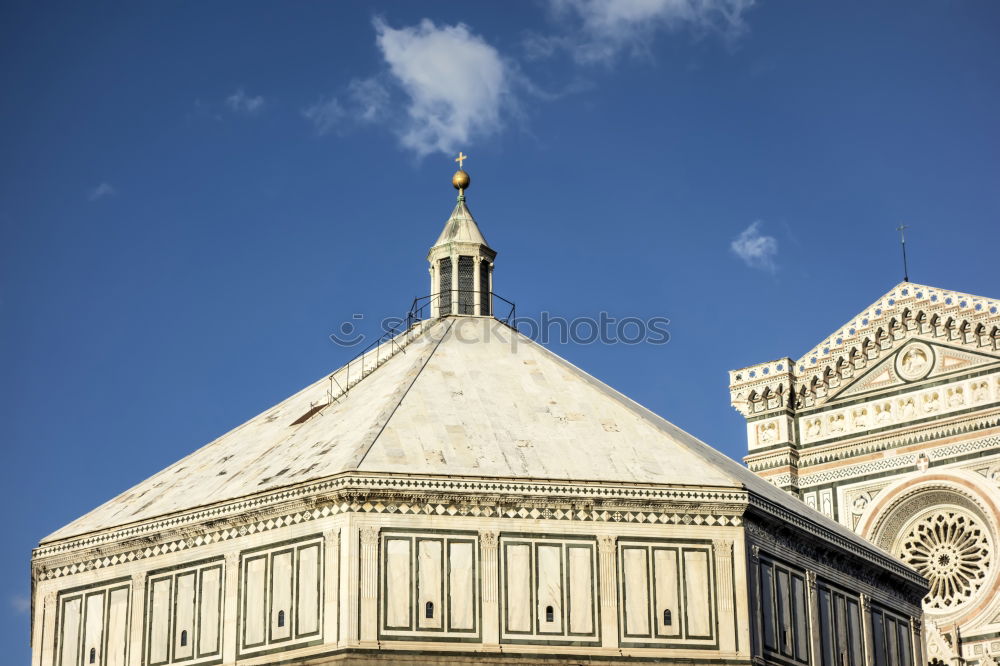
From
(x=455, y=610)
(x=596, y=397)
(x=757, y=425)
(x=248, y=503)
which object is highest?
(x=757, y=425)

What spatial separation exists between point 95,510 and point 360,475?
834 centimetres

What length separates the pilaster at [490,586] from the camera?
33.9 metres

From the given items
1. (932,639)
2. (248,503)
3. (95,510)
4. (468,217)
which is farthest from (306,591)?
(932,639)

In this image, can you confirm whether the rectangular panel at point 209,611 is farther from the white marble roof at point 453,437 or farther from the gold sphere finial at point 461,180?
the gold sphere finial at point 461,180

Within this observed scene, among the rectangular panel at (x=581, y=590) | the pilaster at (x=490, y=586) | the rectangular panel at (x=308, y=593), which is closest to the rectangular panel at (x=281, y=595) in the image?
the rectangular panel at (x=308, y=593)

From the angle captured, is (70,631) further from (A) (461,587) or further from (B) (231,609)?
(A) (461,587)

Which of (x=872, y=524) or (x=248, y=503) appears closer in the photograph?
(x=248, y=503)

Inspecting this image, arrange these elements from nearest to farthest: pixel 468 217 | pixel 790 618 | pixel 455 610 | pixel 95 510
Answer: pixel 455 610 < pixel 790 618 < pixel 95 510 < pixel 468 217

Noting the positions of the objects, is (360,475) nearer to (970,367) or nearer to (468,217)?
(468,217)

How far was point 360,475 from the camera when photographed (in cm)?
3425

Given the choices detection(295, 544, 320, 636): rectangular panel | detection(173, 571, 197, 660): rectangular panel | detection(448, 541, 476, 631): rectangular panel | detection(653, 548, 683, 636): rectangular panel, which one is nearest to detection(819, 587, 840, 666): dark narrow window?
detection(653, 548, 683, 636): rectangular panel

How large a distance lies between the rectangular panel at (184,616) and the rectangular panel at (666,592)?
902cm

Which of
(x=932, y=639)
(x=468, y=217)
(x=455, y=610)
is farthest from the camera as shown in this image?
(x=932, y=639)

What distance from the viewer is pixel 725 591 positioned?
115 feet
